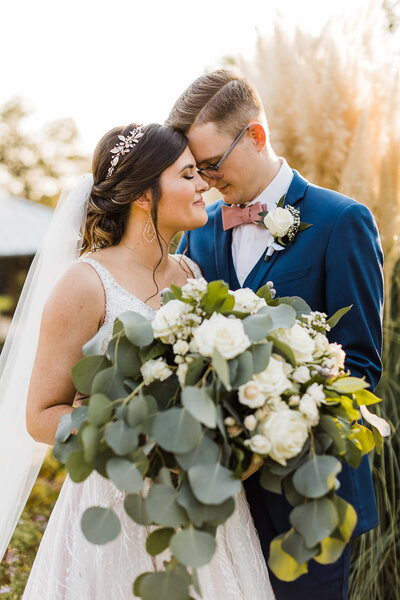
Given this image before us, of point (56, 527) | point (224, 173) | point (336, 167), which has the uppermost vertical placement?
point (224, 173)

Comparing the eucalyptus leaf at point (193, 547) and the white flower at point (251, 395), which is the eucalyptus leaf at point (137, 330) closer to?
the white flower at point (251, 395)

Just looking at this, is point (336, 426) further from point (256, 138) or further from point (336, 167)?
point (336, 167)

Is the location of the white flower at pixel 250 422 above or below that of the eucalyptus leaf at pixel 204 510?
above

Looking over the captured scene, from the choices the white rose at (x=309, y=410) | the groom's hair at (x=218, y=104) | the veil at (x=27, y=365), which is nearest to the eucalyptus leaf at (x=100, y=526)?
the white rose at (x=309, y=410)

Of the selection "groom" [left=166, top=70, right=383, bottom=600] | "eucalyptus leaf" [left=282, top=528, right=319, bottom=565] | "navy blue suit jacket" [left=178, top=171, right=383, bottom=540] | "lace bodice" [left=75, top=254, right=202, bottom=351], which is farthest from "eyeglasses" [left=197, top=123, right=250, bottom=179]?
"eucalyptus leaf" [left=282, top=528, right=319, bottom=565]

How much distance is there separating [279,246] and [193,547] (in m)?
1.36

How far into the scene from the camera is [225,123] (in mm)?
2545

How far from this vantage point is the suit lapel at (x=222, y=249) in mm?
2621

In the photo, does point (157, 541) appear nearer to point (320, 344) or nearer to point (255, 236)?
point (320, 344)

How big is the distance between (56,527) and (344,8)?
351cm

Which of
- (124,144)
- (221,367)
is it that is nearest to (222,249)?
(124,144)

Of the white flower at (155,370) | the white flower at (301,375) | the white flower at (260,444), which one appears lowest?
the white flower at (260,444)

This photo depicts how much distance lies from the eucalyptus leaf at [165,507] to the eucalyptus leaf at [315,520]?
278mm

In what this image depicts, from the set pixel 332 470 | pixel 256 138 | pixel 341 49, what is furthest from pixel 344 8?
pixel 332 470
